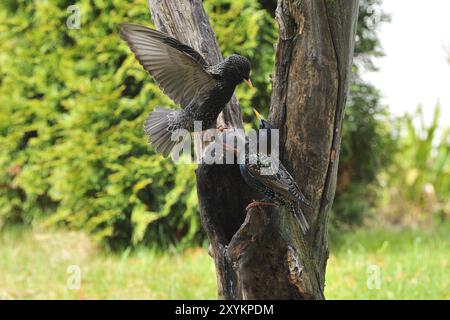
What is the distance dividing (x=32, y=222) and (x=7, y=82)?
1.78m

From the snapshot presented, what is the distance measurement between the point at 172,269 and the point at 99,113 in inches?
65.0

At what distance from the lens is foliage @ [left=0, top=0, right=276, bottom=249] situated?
5504 millimetres

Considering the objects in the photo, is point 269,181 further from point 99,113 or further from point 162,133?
point 99,113

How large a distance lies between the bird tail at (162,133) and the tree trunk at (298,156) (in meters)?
0.26

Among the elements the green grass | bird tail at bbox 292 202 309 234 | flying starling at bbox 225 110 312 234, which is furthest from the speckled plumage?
the green grass

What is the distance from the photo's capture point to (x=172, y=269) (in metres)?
5.31

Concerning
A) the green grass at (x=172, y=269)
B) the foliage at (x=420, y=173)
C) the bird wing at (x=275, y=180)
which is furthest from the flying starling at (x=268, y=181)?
the foliage at (x=420, y=173)

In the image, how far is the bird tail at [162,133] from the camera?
295 cm

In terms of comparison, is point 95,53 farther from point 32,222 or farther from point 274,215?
point 274,215

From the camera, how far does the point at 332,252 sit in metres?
5.96

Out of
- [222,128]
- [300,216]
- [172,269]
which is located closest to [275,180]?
[300,216]

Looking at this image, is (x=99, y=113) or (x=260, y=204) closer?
(x=260, y=204)

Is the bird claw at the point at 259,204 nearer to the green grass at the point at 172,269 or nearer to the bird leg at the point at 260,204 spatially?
the bird leg at the point at 260,204

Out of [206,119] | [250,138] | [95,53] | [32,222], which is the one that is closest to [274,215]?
[250,138]
